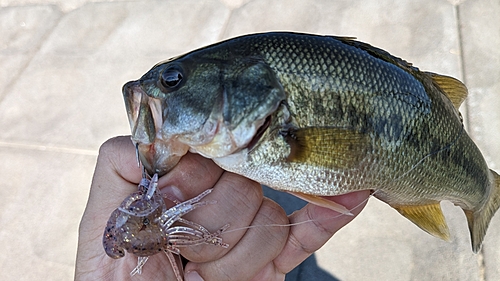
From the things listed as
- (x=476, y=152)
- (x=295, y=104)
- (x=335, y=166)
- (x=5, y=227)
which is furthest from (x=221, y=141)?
(x=5, y=227)

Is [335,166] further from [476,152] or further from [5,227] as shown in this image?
[5,227]

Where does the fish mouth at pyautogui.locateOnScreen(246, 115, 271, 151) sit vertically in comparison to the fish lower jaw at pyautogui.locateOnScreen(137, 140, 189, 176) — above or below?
above

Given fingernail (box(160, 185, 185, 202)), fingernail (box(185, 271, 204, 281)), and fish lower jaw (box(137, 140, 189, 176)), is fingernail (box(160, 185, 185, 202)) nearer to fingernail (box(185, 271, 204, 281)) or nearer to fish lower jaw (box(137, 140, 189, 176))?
fish lower jaw (box(137, 140, 189, 176))

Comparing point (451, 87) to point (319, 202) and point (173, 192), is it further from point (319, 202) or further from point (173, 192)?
point (173, 192)

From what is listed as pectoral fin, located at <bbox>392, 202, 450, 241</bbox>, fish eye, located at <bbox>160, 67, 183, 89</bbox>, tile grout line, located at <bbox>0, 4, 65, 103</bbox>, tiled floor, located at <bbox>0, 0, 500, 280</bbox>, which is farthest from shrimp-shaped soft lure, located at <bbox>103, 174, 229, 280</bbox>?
tile grout line, located at <bbox>0, 4, 65, 103</bbox>

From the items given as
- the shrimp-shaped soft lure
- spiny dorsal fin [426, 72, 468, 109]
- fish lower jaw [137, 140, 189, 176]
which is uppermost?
spiny dorsal fin [426, 72, 468, 109]

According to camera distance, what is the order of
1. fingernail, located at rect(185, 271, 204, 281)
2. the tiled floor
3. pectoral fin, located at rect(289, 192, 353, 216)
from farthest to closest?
1. the tiled floor
2. fingernail, located at rect(185, 271, 204, 281)
3. pectoral fin, located at rect(289, 192, 353, 216)

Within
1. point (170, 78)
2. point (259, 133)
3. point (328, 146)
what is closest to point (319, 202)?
point (328, 146)
